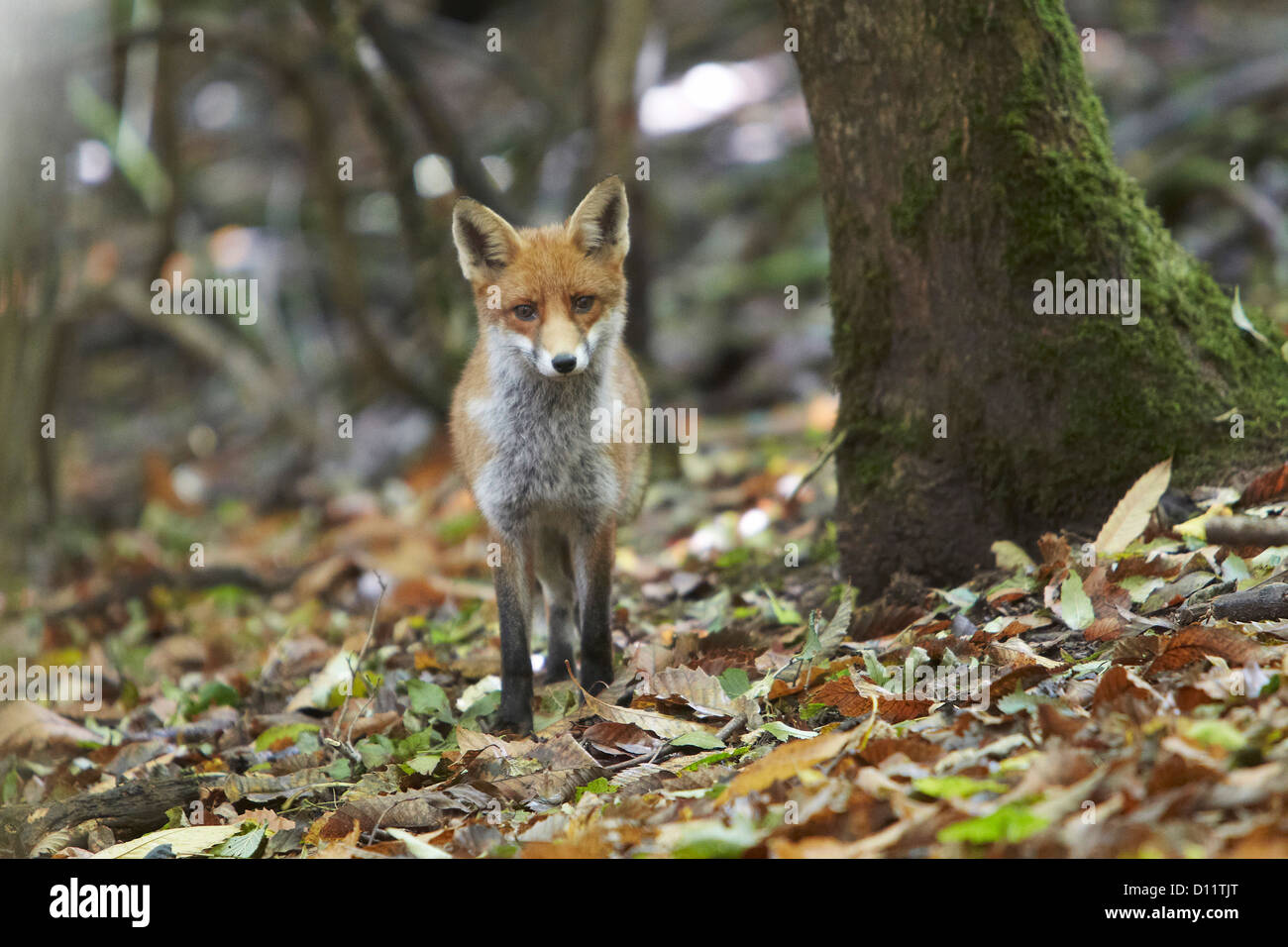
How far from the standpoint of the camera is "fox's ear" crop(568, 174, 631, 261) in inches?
186

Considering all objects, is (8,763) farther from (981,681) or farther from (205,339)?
(205,339)

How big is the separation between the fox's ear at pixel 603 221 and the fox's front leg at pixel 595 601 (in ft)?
3.96

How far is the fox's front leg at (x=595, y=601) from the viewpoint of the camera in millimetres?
4844

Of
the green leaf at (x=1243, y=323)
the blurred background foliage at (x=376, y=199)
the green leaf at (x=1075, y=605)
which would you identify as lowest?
the green leaf at (x=1075, y=605)

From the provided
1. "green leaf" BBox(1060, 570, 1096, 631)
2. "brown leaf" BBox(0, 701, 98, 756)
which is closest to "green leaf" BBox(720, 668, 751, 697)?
"green leaf" BBox(1060, 570, 1096, 631)

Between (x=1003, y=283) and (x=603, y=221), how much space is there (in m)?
1.70

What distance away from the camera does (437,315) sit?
32.0 feet

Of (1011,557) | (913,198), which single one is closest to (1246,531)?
(1011,557)

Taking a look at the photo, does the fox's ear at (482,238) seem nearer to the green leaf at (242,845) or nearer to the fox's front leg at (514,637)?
the fox's front leg at (514,637)

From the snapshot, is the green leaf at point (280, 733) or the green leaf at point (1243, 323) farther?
the green leaf at point (280, 733)

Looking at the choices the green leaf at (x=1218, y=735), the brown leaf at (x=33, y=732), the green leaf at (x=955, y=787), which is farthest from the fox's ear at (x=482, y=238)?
the green leaf at (x=1218, y=735)

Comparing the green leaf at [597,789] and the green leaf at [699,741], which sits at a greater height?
the green leaf at [699,741]

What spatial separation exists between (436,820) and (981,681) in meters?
1.85
